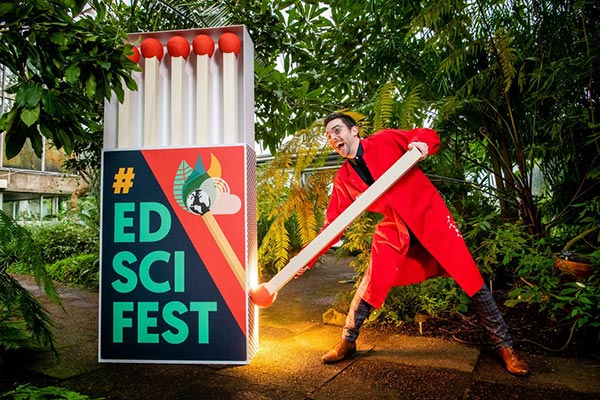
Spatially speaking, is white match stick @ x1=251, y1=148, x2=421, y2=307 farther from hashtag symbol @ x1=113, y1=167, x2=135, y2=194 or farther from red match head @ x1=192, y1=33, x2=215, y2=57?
red match head @ x1=192, y1=33, x2=215, y2=57

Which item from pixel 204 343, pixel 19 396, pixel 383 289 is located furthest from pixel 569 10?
pixel 19 396

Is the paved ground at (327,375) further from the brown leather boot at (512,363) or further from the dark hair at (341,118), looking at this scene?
the dark hair at (341,118)

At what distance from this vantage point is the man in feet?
6.84

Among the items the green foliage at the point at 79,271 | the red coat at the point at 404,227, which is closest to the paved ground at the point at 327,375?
the red coat at the point at 404,227

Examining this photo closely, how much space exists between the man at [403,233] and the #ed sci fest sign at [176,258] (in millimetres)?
457

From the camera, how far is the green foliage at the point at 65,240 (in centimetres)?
745

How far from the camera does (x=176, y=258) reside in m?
2.25

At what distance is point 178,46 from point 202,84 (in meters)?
0.25

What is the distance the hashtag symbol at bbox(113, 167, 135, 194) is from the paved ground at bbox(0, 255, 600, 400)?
0.94 metres

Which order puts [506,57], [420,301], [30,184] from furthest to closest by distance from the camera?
[30,184] → [420,301] → [506,57]

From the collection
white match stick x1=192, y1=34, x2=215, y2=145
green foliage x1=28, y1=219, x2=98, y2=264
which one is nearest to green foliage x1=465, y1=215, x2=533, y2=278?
white match stick x1=192, y1=34, x2=215, y2=145

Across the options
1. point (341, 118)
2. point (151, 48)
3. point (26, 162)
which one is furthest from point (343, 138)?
point (26, 162)

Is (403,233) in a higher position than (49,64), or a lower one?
lower

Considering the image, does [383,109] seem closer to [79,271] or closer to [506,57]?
[506,57]
